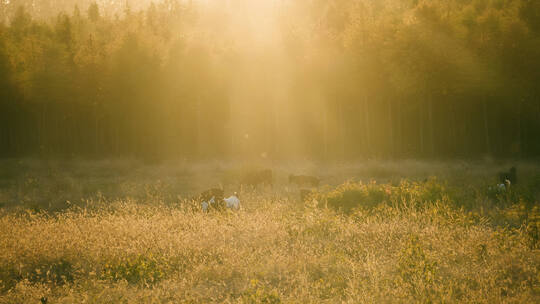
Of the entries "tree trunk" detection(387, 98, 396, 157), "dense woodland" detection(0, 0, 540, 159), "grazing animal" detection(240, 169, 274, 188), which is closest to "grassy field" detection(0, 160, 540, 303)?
"grazing animal" detection(240, 169, 274, 188)

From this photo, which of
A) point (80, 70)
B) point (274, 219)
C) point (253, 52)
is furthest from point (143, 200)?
point (80, 70)

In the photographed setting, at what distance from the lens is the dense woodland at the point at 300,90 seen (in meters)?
19.2

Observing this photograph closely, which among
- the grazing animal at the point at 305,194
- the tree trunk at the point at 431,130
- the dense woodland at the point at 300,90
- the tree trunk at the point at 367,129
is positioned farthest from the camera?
the tree trunk at the point at 367,129

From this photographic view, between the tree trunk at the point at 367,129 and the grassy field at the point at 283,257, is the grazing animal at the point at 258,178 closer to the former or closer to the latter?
the grassy field at the point at 283,257

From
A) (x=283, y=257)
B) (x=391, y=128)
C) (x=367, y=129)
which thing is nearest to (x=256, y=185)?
(x=283, y=257)

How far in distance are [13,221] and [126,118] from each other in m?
18.9

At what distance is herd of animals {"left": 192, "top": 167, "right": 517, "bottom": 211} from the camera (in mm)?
8992

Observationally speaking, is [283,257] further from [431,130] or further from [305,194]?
[431,130]

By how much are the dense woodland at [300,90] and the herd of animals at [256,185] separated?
796 centimetres

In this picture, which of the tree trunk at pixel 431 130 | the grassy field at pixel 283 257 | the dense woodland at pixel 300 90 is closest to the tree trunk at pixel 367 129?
the dense woodland at pixel 300 90

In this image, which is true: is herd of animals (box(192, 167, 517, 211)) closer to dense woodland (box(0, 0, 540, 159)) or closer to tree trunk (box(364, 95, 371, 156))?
dense woodland (box(0, 0, 540, 159))

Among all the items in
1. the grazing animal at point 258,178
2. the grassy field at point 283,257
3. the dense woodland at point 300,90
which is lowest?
the grazing animal at point 258,178

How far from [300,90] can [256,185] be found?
11703 mm

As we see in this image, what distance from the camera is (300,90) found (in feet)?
78.3
